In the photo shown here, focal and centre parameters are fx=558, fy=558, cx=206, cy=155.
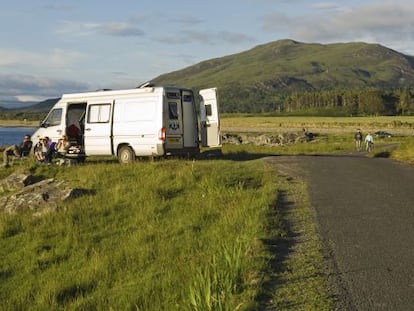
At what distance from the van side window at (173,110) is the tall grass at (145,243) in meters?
A: 2.46

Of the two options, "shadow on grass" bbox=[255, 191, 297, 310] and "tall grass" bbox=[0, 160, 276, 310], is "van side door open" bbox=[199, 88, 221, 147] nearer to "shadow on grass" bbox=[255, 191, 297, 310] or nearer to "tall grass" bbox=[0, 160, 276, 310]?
"tall grass" bbox=[0, 160, 276, 310]

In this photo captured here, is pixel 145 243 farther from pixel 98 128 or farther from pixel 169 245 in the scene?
pixel 98 128

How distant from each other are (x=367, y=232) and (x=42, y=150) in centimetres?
1367

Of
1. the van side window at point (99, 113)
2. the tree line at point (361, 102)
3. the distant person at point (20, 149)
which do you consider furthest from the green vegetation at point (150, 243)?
the tree line at point (361, 102)

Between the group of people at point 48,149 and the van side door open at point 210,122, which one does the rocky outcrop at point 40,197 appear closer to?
the group of people at point 48,149

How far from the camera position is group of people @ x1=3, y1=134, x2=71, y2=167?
63.7 ft

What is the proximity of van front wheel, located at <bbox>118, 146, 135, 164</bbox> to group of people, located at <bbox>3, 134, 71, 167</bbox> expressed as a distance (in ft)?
7.53

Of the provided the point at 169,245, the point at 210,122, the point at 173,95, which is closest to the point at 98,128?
the point at 173,95

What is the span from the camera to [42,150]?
1947 centimetres

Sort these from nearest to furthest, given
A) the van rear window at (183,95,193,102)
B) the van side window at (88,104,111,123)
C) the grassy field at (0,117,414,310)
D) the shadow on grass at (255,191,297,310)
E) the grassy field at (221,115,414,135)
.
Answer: the shadow on grass at (255,191,297,310) < the grassy field at (0,117,414,310) < the van rear window at (183,95,193,102) < the van side window at (88,104,111,123) < the grassy field at (221,115,414,135)

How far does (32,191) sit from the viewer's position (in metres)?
14.7

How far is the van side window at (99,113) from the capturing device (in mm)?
19250

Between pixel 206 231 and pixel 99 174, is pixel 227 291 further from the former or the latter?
pixel 99 174

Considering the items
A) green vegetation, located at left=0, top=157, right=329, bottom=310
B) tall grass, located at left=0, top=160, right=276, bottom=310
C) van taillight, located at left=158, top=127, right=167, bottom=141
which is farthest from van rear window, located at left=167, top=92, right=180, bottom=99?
green vegetation, located at left=0, top=157, right=329, bottom=310
